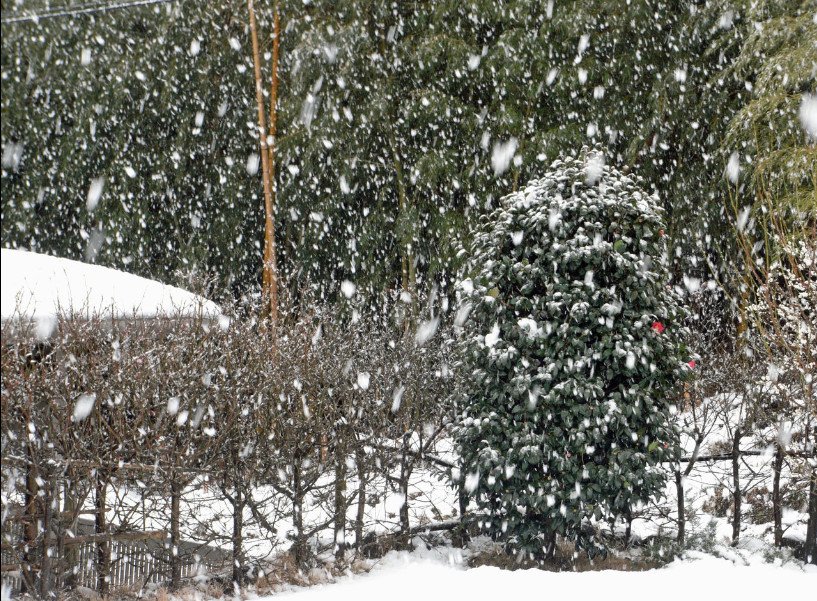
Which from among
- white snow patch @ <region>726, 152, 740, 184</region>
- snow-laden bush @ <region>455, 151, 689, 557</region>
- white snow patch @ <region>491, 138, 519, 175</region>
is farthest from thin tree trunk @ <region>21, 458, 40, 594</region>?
white snow patch @ <region>726, 152, 740, 184</region>

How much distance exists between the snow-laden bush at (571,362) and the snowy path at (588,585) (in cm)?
51

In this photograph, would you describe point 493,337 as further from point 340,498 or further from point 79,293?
point 79,293

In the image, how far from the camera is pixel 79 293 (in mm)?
5035

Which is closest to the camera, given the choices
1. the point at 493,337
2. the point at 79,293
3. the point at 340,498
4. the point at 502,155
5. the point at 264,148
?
the point at 79,293

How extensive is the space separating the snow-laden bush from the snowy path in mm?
512

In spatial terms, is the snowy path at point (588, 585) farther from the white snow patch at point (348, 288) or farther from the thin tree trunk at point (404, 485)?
the white snow patch at point (348, 288)

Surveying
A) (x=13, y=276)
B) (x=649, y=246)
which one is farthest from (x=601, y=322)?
(x=13, y=276)

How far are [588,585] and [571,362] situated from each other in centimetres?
132

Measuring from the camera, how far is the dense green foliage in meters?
8.93

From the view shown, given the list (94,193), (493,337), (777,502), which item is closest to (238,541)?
(493,337)

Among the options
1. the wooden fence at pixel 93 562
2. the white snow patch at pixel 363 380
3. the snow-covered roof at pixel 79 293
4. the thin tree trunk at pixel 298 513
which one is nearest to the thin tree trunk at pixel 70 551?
the wooden fence at pixel 93 562

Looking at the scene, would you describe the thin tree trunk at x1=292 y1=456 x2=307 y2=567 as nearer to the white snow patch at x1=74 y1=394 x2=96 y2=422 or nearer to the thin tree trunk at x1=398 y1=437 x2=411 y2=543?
the thin tree trunk at x1=398 y1=437 x2=411 y2=543

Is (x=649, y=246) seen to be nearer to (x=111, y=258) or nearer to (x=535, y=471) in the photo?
(x=535, y=471)

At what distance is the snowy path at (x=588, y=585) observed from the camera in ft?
14.1
